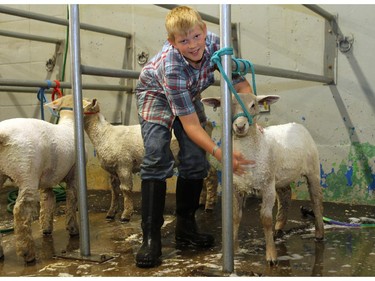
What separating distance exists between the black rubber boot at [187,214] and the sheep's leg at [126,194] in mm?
776

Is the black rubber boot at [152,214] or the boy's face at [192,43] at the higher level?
the boy's face at [192,43]

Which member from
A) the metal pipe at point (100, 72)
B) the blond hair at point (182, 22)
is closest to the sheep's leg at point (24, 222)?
the metal pipe at point (100, 72)

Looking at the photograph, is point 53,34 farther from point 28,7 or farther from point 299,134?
point 299,134

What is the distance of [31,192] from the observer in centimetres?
231

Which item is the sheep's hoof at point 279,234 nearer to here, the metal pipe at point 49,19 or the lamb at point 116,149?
the lamb at point 116,149

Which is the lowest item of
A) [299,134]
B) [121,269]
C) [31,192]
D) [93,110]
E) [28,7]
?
[121,269]

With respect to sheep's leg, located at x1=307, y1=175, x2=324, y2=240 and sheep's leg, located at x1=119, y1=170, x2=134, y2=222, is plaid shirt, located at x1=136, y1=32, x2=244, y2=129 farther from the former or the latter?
sheep's leg, located at x1=119, y1=170, x2=134, y2=222

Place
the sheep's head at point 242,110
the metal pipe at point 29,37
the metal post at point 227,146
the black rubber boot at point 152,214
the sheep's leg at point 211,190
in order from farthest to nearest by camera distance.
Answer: the metal pipe at point 29,37
the sheep's leg at point 211,190
the black rubber boot at point 152,214
the sheep's head at point 242,110
the metal post at point 227,146

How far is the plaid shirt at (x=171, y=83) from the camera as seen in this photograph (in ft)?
6.96

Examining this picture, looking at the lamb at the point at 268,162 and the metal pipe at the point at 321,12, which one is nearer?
the lamb at the point at 268,162

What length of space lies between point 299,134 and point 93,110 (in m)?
1.62

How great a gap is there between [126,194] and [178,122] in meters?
1.07

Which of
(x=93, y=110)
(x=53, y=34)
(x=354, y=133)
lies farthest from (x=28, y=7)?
(x=354, y=133)

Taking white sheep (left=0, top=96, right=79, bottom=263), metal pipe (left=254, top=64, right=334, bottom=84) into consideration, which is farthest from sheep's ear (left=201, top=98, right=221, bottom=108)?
white sheep (left=0, top=96, right=79, bottom=263)
